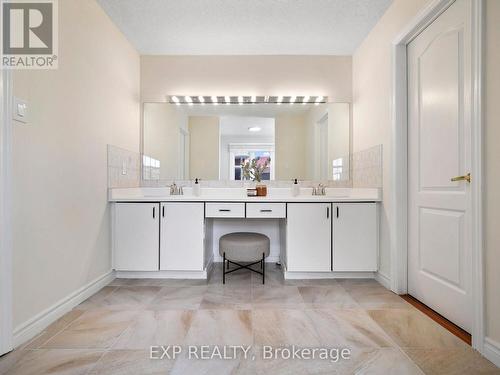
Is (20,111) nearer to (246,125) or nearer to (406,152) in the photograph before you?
(246,125)

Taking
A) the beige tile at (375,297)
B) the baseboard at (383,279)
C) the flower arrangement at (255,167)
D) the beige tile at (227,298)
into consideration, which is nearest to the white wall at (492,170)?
the beige tile at (375,297)

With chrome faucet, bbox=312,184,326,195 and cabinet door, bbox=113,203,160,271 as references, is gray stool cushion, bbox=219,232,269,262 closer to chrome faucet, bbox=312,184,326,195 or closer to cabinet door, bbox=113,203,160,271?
cabinet door, bbox=113,203,160,271

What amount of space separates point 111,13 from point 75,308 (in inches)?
92.5

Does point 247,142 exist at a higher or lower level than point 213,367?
higher

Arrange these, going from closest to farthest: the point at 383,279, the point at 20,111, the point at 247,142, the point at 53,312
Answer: the point at 20,111 → the point at 53,312 → the point at 383,279 → the point at 247,142

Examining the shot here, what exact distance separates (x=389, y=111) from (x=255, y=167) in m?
1.37

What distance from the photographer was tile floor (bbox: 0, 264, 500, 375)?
1254mm

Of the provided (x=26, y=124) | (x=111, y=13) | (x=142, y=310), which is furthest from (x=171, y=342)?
(x=111, y=13)

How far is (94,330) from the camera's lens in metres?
1.57

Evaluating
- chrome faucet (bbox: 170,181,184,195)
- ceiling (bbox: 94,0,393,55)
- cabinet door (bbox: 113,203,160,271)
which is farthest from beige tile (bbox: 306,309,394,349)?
ceiling (bbox: 94,0,393,55)

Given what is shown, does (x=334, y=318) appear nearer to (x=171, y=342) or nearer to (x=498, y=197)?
(x=171, y=342)

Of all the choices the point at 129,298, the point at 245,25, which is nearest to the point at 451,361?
the point at 129,298

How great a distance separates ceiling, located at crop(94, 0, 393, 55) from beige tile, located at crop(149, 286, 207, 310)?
2305 millimetres

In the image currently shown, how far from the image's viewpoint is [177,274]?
7.98 ft
